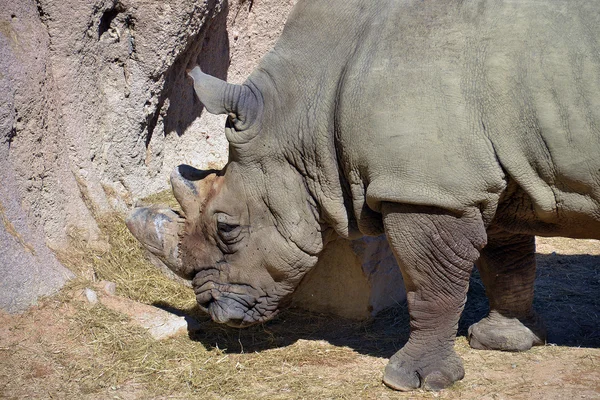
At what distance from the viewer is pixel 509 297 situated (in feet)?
20.2

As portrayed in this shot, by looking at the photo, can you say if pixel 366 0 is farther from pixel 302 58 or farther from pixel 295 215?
pixel 295 215

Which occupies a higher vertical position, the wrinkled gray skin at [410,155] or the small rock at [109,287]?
the wrinkled gray skin at [410,155]

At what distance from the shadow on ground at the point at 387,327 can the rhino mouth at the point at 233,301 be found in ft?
1.28

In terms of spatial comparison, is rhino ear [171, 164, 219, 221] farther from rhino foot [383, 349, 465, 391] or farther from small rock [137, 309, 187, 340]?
rhino foot [383, 349, 465, 391]

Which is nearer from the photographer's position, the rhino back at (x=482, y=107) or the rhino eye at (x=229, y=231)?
the rhino back at (x=482, y=107)

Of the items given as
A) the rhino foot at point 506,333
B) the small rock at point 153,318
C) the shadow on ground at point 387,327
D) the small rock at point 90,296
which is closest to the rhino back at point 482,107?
the rhino foot at point 506,333

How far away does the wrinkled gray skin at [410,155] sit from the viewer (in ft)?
15.3

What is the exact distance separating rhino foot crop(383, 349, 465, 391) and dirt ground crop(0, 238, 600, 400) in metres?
0.06

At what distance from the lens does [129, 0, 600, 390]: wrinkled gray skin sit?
466 cm

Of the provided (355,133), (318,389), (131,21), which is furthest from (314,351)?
(131,21)

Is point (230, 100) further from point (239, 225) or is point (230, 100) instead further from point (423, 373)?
point (423, 373)

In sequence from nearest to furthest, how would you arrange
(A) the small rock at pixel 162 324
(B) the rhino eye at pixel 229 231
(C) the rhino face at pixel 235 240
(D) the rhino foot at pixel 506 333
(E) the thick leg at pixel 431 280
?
(E) the thick leg at pixel 431 280 < (C) the rhino face at pixel 235 240 < (B) the rhino eye at pixel 229 231 < (D) the rhino foot at pixel 506 333 < (A) the small rock at pixel 162 324

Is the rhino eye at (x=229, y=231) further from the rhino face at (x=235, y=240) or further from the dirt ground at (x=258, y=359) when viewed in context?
the dirt ground at (x=258, y=359)

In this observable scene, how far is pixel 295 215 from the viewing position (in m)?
5.49
